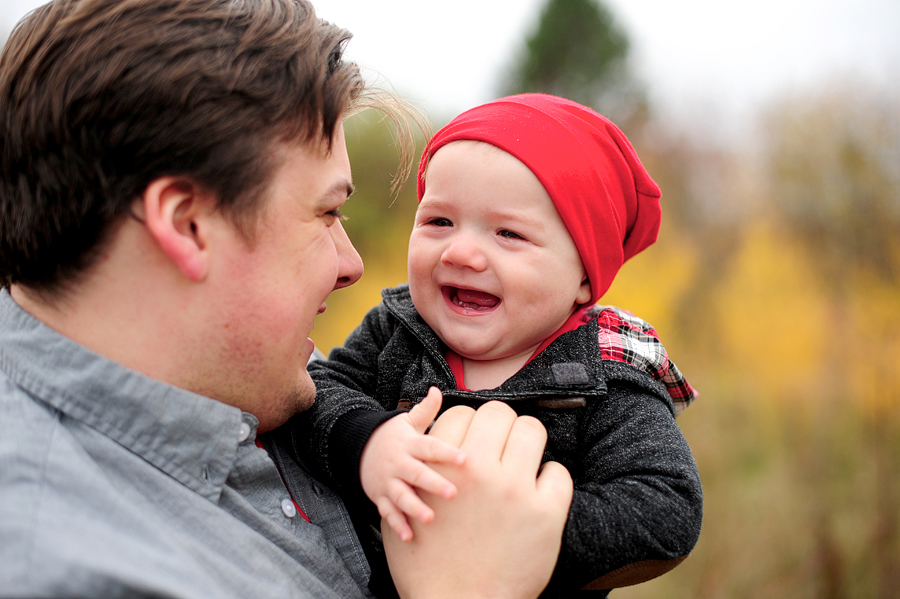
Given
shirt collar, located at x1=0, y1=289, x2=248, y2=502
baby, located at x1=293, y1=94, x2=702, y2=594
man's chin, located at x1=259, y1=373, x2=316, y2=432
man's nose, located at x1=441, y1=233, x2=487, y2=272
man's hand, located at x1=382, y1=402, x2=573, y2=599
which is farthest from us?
man's nose, located at x1=441, y1=233, x2=487, y2=272

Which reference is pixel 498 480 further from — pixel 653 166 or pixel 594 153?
pixel 653 166

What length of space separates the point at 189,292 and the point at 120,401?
0.28 meters

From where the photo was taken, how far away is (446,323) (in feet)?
6.24

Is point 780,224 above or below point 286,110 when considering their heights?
below

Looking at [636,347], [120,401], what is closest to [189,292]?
[120,401]

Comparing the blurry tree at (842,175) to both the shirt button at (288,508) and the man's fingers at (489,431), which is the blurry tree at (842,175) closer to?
the man's fingers at (489,431)

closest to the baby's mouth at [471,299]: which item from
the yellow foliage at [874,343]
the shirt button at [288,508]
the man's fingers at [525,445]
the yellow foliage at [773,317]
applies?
the man's fingers at [525,445]

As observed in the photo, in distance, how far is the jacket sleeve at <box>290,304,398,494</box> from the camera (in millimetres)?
1585

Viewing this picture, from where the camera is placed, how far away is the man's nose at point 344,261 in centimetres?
177

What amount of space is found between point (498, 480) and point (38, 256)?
1.16 meters

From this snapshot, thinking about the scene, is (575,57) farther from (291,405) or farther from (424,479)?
(424,479)

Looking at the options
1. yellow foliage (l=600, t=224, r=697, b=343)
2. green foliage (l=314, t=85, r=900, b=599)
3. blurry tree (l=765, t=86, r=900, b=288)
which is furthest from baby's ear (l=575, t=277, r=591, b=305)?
yellow foliage (l=600, t=224, r=697, b=343)

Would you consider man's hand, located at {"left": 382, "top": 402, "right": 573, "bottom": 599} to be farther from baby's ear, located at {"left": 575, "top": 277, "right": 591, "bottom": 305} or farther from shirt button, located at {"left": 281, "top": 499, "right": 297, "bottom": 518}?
baby's ear, located at {"left": 575, "top": 277, "right": 591, "bottom": 305}

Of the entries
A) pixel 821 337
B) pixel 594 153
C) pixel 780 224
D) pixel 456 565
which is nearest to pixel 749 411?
pixel 821 337
